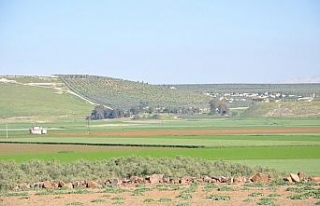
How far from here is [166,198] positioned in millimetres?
23594

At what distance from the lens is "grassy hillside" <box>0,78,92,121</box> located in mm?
165375

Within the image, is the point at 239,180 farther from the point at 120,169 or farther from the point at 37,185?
the point at 37,185

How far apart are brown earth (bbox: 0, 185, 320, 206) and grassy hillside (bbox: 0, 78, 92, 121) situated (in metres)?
132

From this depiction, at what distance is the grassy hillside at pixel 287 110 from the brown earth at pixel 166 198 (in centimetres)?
12438

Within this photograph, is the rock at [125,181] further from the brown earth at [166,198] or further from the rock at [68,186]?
the brown earth at [166,198]

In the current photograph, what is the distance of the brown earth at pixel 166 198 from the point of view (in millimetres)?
22484

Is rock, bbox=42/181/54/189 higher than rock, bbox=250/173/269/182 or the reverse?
the reverse

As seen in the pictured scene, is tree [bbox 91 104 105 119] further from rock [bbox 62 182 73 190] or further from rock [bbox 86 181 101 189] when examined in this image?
rock [bbox 86 181 101 189]

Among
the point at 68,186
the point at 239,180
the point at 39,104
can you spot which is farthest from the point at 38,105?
the point at 239,180

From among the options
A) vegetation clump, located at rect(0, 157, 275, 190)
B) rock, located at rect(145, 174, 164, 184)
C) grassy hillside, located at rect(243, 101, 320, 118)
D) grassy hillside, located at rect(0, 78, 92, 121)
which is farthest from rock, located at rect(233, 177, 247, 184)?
grassy hillside, located at rect(0, 78, 92, 121)

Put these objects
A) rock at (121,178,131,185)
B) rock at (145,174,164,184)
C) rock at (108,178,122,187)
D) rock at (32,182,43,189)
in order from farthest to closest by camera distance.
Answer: rock at (145,174,164,184) → rock at (121,178,131,185) → rock at (108,178,122,187) → rock at (32,182,43,189)

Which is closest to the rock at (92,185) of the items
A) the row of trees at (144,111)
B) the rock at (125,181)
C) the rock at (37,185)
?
the rock at (125,181)

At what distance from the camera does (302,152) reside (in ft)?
163

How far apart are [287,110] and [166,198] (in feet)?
436
